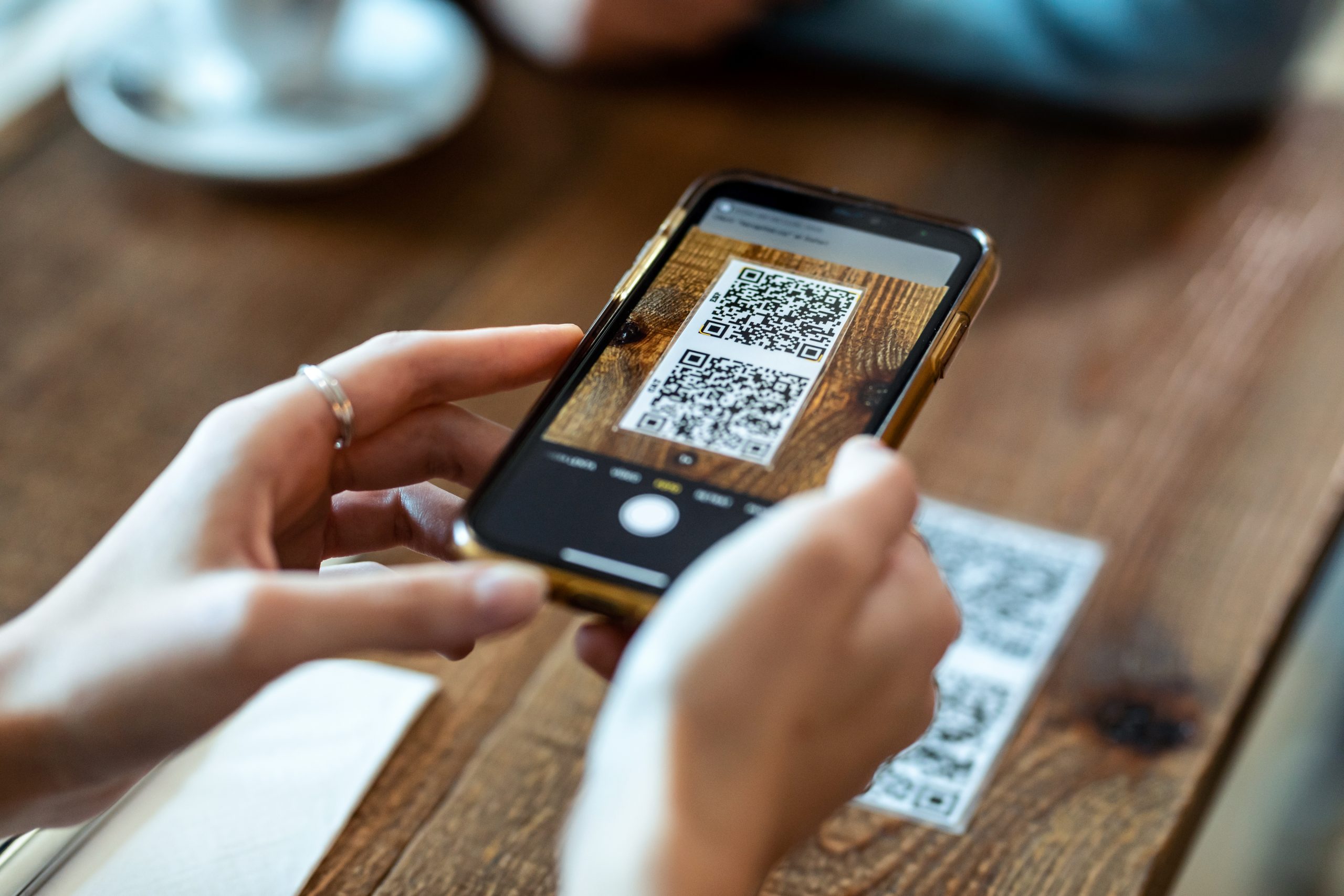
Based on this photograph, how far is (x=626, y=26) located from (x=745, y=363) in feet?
1.56

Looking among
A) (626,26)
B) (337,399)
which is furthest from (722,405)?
(626,26)

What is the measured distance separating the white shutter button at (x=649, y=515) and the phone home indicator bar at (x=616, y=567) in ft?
0.05

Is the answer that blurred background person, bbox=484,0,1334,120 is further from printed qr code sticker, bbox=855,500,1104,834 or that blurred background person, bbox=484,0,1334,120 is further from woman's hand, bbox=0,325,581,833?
woman's hand, bbox=0,325,581,833

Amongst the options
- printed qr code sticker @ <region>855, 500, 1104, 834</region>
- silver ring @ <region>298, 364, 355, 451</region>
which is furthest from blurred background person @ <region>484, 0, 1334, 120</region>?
silver ring @ <region>298, 364, 355, 451</region>

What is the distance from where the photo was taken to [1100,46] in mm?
803

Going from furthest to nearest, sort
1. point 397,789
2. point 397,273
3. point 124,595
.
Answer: point 397,273 < point 397,789 < point 124,595

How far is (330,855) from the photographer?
0.41 meters

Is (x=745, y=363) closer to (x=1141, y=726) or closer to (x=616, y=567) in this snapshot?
(x=616, y=567)

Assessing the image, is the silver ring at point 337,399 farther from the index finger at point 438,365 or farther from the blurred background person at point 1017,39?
the blurred background person at point 1017,39

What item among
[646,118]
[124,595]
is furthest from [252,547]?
[646,118]

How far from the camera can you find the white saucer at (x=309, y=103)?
2.40 ft

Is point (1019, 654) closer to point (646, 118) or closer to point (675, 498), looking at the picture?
point (675, 498)

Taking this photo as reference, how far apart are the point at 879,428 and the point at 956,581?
162 mm

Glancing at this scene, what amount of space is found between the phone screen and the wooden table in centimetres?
12
